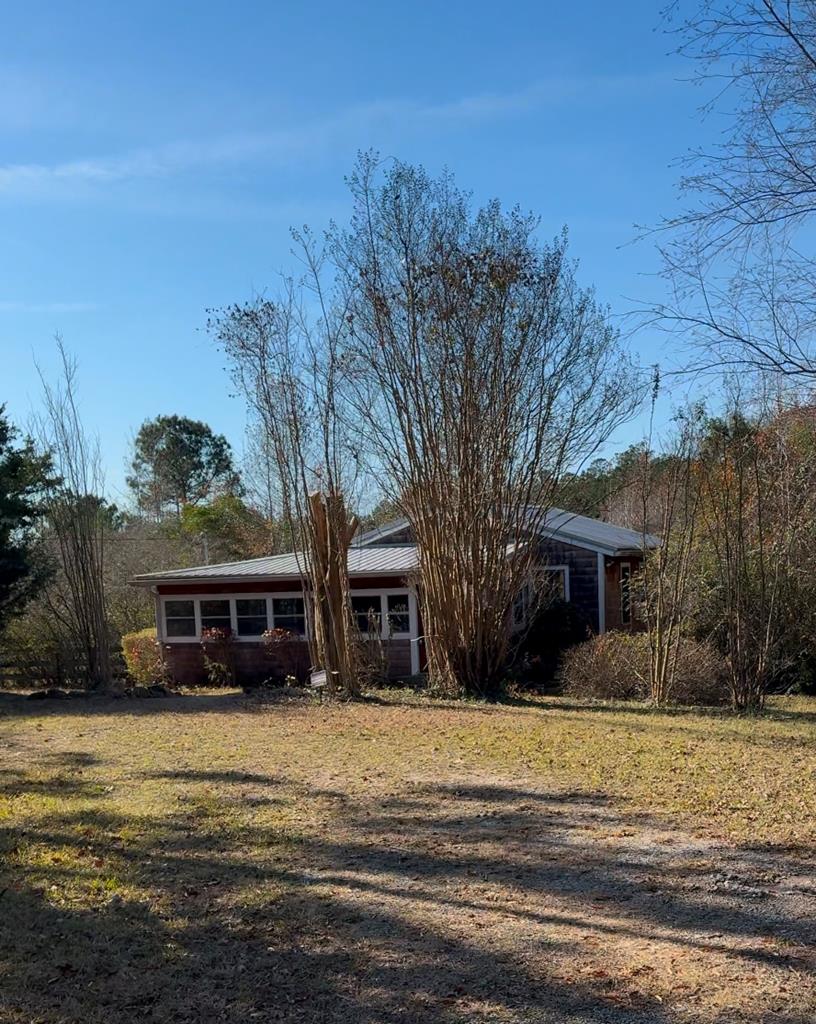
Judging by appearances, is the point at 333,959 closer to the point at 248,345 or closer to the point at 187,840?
the point at 187,840

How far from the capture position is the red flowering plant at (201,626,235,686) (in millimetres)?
19844

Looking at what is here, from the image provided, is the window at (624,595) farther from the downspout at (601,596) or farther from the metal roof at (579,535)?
the metal roof at (579,535)

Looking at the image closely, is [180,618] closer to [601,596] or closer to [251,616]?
[251,616]

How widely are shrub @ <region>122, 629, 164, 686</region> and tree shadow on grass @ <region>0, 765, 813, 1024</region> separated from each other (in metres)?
14.0

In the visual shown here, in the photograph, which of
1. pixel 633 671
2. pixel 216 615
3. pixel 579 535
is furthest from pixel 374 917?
pixel 579 535

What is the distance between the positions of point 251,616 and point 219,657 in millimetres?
1087

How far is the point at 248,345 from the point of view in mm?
14688

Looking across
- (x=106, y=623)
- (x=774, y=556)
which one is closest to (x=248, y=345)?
(x=106, y=623)

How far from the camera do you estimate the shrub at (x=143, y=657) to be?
20231mm

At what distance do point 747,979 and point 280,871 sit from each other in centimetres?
255

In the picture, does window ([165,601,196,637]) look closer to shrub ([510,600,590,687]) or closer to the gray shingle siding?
shrub ([510,600,590,687])

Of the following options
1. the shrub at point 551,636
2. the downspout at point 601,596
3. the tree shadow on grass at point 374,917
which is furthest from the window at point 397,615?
the tree shadow on grass at point 374,917

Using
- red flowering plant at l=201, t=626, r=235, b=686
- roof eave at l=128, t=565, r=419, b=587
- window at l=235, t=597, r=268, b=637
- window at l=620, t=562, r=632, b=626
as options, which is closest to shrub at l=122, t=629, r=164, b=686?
red flowering plant at l=201, t=626, r=235, b=686

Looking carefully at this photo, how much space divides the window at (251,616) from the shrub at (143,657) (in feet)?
6.27
